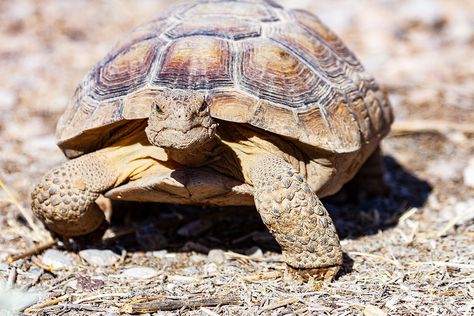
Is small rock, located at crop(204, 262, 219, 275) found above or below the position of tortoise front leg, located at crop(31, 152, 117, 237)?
below

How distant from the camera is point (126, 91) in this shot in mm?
3861

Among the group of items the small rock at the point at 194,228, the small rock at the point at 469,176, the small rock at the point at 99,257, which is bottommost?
the small rock at the point at 469,176

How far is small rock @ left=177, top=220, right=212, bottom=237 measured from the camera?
443 centimetres

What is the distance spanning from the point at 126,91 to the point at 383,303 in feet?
6.10

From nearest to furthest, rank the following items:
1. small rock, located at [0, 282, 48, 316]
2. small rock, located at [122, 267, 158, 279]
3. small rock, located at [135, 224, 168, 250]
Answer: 1. small rock, located at [0, 282, 48, 316]
2. small rock, located at [122, 267, 158, 279]
3. small rock, located at [135, 224, 168, 250]

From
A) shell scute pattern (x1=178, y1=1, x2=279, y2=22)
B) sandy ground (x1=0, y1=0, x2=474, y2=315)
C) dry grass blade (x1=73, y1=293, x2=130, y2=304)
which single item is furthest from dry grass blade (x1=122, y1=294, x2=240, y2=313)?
shell scute pattern (x1=178, y1=1, x2=279, y2=22)

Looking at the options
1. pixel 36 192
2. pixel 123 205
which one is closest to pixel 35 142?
pixel 123 205

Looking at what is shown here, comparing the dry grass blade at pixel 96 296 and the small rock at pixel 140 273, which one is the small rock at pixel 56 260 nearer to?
the small rock at pixel 140 273

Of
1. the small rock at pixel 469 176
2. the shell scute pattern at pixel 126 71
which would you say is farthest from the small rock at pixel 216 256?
the small rock at pixel 469 176

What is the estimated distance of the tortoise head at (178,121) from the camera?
3.28m

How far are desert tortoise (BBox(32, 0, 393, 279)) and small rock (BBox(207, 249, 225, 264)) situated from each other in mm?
326

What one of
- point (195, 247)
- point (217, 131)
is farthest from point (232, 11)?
point (195, 247)

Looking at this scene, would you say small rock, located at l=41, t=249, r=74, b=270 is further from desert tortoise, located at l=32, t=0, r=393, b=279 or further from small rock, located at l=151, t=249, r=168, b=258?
small rock, located at l=151, t=249, r=168, b=258

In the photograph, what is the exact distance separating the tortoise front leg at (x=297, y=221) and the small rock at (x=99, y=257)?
3.38 feet
